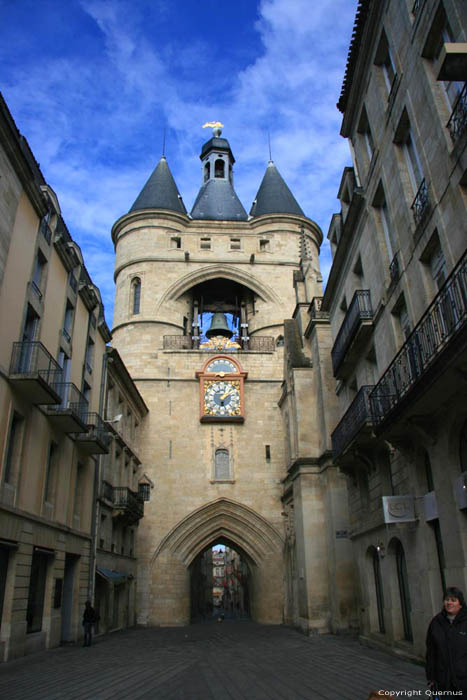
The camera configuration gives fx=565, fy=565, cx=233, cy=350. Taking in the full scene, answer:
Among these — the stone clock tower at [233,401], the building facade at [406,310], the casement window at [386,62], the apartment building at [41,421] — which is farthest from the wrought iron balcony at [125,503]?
the casement window at [386,62]

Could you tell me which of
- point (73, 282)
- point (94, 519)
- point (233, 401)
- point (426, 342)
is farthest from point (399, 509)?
point (233, 401)

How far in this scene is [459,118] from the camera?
8484 mm

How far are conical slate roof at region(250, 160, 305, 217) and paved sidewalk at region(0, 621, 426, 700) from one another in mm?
26636

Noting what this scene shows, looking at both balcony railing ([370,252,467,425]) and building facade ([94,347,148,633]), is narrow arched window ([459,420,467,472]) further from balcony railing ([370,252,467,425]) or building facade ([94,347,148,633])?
building facade ([94,347,148,633])

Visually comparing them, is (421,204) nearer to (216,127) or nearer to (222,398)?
(222,398)

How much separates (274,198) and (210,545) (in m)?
22.3

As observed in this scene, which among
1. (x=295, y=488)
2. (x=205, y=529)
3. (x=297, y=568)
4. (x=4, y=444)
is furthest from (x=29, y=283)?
(x=205, y=529)

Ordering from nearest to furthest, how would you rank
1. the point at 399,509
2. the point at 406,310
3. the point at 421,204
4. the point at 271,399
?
the point at 421,204, the point at 399,509, the point at 406,310, the point at 271,399

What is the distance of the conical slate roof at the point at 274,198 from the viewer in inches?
1438

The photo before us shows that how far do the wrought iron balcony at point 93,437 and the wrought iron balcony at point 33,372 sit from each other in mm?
2981

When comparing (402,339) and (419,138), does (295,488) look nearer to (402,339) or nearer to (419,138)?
(402,339)

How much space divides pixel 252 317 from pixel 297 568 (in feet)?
53.6

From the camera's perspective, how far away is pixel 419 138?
9.83m

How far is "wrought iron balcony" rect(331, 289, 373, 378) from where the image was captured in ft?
43.9
